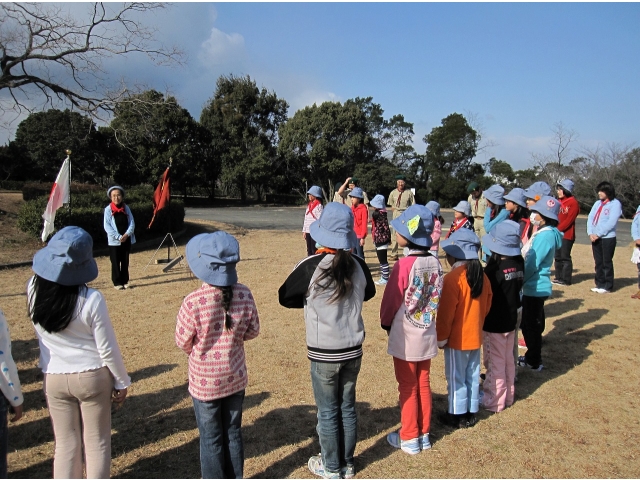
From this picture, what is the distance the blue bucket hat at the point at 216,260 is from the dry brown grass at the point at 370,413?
134cm

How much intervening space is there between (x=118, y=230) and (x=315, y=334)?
580 cm

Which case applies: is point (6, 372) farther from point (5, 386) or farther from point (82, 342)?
point (82, 342)

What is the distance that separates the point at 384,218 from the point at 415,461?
520cm

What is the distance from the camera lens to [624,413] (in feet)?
12.5

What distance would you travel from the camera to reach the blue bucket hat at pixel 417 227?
305 centimetres

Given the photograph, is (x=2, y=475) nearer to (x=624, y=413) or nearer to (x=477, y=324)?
(x=477, y=324)

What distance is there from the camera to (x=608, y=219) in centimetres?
775

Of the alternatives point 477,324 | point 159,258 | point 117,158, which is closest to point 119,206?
point 159,258

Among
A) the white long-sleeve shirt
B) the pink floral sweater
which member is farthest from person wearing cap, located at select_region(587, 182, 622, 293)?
the white long-sleeve shirt

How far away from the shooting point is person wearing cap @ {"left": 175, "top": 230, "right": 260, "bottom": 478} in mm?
2453

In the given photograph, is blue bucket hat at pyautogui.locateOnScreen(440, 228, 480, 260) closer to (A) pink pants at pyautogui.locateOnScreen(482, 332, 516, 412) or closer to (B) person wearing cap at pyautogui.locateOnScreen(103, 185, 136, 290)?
(A) pink pants at pyautogui.locateOnScreen(482, 332, 516, 412)

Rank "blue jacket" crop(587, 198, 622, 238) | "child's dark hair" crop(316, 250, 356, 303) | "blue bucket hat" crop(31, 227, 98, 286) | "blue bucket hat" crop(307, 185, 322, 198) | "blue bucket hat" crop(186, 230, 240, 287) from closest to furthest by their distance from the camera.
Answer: "blue bucket hat" crop(31, 227, 98, 286) → "blue bucket hat" crop(186, 230, 240, 287) → "child's dark hair" crop(316, 250, 356, 303) → "blue jacket" crop(587, 198, 622, 238) → "blue bucket hat" crop(307, 185, 322, 198)

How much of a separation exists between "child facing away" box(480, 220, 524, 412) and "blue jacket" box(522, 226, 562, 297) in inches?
24.3

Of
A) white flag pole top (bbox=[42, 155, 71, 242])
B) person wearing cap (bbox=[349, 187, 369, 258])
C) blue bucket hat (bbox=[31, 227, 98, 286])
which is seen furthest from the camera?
person wearing cap (bbox=[349, 187, 369, 258])
